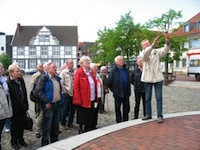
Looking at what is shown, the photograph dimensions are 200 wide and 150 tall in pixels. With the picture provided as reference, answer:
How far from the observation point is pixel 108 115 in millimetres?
8602

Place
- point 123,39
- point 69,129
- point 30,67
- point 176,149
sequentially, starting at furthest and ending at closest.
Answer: point 30,67
point 123,39
point 69,129
point 176,149

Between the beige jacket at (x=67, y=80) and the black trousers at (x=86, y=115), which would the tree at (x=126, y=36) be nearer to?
the beige jacket at (x=67, y=80)

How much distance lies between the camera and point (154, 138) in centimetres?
487

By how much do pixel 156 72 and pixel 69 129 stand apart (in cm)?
268

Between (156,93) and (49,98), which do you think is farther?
(156,93)

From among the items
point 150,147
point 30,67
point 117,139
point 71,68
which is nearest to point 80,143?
point 117,139

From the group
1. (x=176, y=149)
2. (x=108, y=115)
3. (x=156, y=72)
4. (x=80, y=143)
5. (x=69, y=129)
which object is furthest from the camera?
(x=108, y=115)

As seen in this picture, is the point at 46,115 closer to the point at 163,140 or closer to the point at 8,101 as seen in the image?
the point at 8,101

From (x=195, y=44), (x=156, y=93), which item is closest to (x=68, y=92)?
(x=156, y=93)

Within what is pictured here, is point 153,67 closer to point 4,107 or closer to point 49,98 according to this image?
point 49,98

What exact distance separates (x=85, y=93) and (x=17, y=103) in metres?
1.41

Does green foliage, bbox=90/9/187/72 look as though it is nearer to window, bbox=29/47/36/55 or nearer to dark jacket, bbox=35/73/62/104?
dark jacket, bbox=35/73/62/104

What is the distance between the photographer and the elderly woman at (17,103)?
16.5 feet

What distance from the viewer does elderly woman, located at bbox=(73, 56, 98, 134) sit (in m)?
5.52
